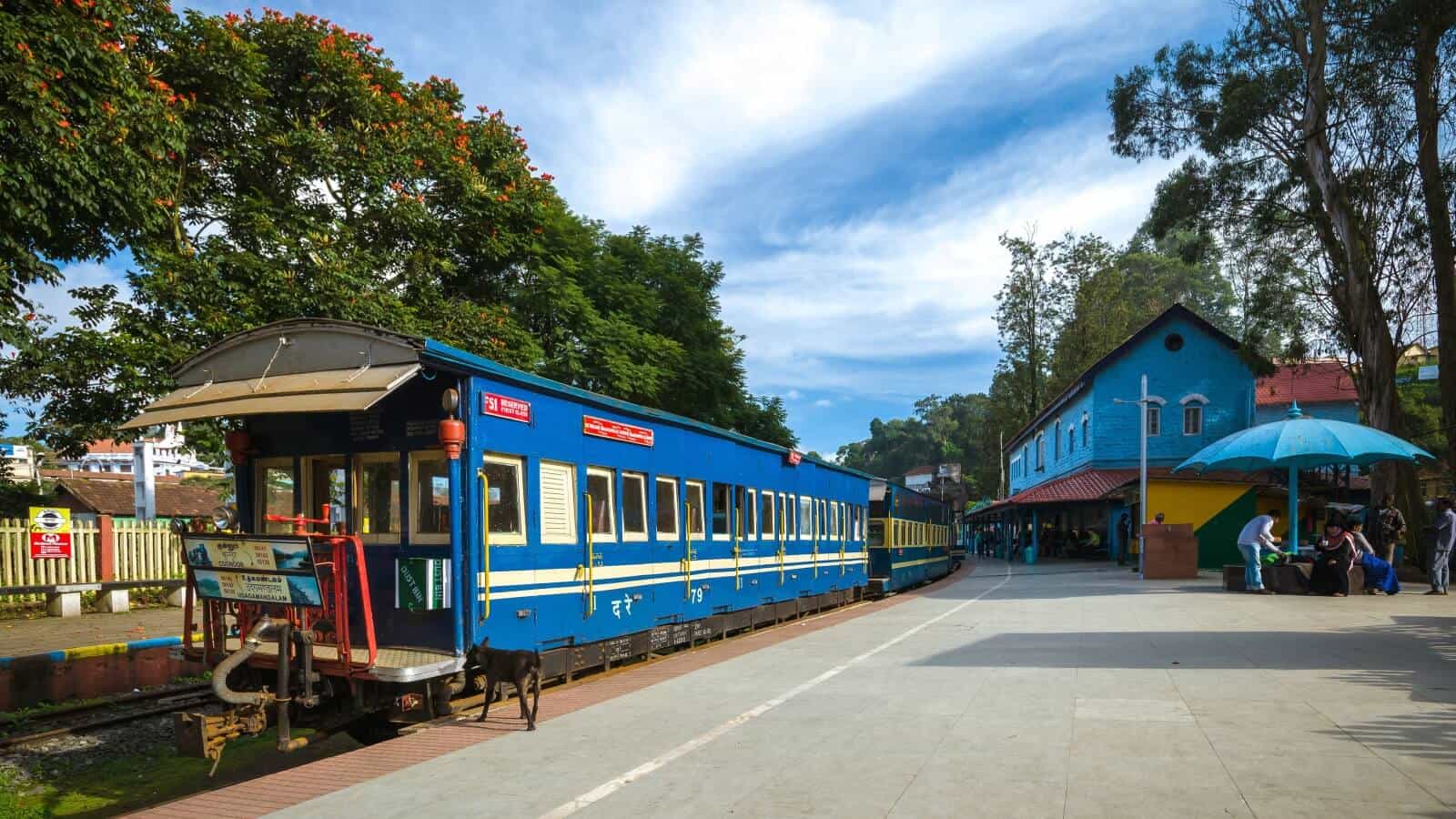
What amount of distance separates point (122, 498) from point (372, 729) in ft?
125

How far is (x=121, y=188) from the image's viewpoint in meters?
12.4

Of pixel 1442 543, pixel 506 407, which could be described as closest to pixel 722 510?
pixel 506 407

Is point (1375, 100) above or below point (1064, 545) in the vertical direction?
above

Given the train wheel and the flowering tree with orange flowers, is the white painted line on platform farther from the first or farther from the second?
the flowering tree with orange flowers

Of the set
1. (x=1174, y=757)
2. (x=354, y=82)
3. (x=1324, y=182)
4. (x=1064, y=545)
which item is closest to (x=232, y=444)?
(x=1174, y=757)

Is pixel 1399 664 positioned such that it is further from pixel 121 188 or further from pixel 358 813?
pixel 121 188

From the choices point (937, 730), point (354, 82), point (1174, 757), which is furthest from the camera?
point (354, 82)

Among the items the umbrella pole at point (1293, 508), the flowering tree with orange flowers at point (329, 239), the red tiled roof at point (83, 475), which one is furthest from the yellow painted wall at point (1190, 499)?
the red tiled roof at point (83, 475)

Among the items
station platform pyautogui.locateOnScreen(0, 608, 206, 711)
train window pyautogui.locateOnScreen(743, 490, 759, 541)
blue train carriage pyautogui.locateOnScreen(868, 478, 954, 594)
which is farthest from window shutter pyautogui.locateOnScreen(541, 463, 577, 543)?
blue train carriage pyautogui.locateOnScreen(868, 478, 954, 594)

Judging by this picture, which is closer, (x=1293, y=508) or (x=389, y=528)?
(x=389, y=528)

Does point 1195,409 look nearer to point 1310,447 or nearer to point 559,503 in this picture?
point 1310,447

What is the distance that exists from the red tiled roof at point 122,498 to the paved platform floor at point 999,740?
3220 cm

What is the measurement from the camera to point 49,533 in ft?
49.9

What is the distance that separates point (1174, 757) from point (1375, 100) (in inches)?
997
